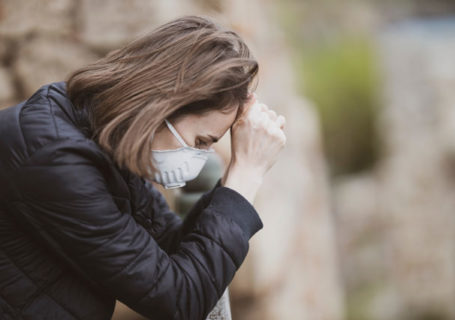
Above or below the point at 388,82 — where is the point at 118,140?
above

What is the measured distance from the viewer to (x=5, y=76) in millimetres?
2721

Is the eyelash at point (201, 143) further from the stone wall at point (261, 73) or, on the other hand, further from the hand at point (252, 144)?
the stone wall at point (261, 73)

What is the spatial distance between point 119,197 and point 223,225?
0.28m

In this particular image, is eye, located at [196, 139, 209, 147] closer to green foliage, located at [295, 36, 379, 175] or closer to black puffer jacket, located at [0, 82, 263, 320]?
black puffer jacket, located at [0, 82, 263, 320]

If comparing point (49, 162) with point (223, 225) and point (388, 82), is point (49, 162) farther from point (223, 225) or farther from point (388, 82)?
point (388, 82)

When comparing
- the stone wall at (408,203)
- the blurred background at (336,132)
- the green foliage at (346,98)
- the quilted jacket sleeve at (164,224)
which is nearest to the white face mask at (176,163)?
the quilted jacket sleeve at (164,224)

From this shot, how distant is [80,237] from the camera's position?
1.21 metres

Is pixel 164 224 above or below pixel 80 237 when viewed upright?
below

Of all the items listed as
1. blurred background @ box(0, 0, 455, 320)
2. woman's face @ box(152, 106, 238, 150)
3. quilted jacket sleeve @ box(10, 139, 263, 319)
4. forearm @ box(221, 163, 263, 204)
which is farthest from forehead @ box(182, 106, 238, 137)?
blurred background @ box(0, 0, 455, 320)

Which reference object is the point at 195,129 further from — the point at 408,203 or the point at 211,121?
the point at 408,203

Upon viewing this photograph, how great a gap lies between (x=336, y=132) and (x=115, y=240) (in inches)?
312

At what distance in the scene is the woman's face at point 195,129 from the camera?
1404mm

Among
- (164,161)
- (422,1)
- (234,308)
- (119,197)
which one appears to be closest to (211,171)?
(164,161)

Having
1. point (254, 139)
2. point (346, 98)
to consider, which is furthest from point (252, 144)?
point (346, 98)
